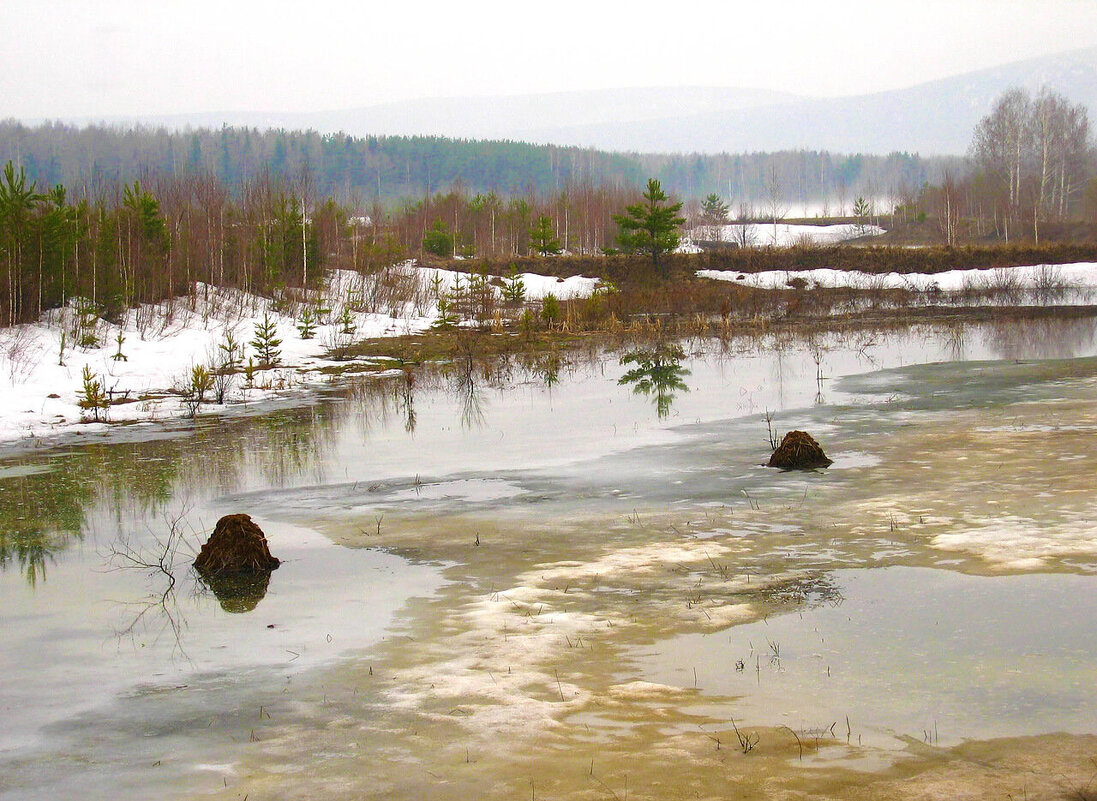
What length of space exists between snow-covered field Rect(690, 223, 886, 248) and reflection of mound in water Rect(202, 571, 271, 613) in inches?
3079

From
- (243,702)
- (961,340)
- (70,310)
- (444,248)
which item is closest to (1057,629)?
(243,702)

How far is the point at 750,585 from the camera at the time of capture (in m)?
7.55

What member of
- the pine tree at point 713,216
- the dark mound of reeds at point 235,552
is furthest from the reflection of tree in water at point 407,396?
the pine tree at point 713,216

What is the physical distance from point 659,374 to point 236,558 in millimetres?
15097

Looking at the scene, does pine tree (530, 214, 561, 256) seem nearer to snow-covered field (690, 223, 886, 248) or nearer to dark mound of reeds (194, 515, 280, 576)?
snow-covered field (690, 223, 886, 248)

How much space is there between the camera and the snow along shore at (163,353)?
17891 mm

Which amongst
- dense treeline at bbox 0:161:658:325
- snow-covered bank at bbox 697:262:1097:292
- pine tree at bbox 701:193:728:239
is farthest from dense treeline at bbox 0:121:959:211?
dense treeline at bbox 0:161:658:325

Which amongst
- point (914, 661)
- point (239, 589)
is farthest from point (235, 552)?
point (914, 661)

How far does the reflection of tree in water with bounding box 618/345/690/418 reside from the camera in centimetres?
→ 1933

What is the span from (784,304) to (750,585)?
37934 millimetres

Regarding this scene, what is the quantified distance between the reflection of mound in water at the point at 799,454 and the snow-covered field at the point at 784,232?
7363cm

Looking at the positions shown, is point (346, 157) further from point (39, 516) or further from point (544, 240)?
point (39, 516)

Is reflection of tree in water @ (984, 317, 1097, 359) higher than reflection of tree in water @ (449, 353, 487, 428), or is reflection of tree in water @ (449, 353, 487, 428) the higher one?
reflection of tree in water @ (984, 317, 1097, 359)

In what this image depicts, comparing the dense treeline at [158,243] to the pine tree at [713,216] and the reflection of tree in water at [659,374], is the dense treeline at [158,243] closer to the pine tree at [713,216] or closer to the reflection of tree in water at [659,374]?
the reflection of tree in water at [659,374]
